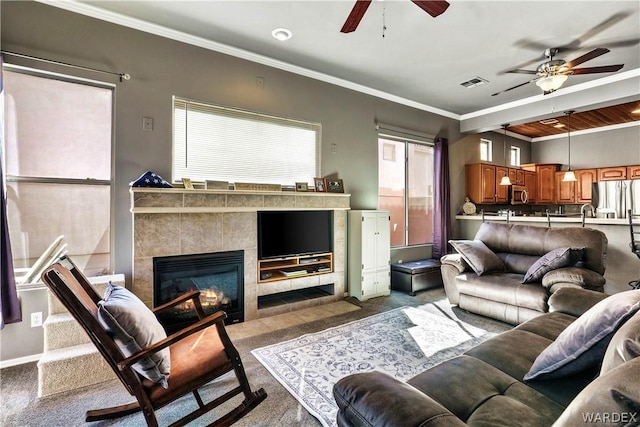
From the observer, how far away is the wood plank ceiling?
563cm

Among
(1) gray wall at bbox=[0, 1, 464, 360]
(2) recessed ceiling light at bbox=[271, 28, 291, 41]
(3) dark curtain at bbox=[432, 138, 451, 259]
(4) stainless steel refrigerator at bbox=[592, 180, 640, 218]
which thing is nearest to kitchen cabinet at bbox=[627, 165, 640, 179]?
(4) stainless steel refrigerator at bbox=[592, 180, 640, 218]

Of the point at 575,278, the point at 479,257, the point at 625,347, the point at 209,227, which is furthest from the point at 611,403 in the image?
the point at 479,257

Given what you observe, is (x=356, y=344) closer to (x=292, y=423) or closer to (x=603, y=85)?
(x=292, y=423)

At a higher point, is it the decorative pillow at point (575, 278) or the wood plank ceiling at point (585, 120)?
the wood plank ceiling at point (585, 120)

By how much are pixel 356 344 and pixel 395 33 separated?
3220mm

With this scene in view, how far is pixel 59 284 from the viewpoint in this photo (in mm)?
1420

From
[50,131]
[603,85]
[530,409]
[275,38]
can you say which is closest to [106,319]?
[530,409]

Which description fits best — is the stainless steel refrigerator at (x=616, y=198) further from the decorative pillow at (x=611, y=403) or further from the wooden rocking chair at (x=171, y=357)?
the wooden rocking chair at (x=171, y=357)

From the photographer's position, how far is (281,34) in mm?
3277

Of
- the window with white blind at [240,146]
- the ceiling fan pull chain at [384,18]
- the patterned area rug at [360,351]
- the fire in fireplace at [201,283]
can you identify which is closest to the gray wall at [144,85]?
the window with white blind at [240,146]

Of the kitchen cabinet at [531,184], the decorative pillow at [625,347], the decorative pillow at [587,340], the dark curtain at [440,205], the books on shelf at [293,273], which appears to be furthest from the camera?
the kitchen cabinet at [531,184]

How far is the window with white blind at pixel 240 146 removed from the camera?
3.38 metres

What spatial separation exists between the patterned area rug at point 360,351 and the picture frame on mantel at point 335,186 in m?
1.77

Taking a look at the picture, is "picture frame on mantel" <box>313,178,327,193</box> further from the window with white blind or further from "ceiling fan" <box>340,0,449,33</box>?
"ceiling fan" <box>340,0,449,33</box>
